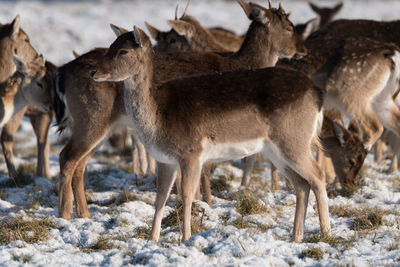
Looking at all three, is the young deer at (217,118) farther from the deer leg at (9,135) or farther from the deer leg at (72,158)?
the deer leg at (9,135)

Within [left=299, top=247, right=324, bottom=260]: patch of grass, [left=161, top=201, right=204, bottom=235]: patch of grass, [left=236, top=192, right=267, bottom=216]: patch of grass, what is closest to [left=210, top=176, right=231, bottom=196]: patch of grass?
[left=236, top=192, right=267, bottom=216]: patch of grass

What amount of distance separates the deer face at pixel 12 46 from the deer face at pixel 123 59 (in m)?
3.85

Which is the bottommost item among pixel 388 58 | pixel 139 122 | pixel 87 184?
pixel 87 184

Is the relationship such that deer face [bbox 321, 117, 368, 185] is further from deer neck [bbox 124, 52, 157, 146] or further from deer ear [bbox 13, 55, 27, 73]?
deer ear [bbox 13, 55, 27, 73]

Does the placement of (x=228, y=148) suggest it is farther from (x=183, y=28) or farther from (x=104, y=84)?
(x=183, y=28)

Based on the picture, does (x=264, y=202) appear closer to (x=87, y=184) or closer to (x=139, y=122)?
(x=139, y=122)

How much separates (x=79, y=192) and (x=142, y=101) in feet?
6.50

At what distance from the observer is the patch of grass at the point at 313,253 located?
16.8 feet

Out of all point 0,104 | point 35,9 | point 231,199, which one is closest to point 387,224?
point 231,199

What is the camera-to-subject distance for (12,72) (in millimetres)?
9445

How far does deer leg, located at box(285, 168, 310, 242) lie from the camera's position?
592 cm

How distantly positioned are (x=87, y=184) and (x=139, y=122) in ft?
11.8

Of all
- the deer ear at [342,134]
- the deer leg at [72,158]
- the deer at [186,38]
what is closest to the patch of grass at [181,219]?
the deer leg at [72,158]

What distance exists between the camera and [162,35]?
35.3 feet
